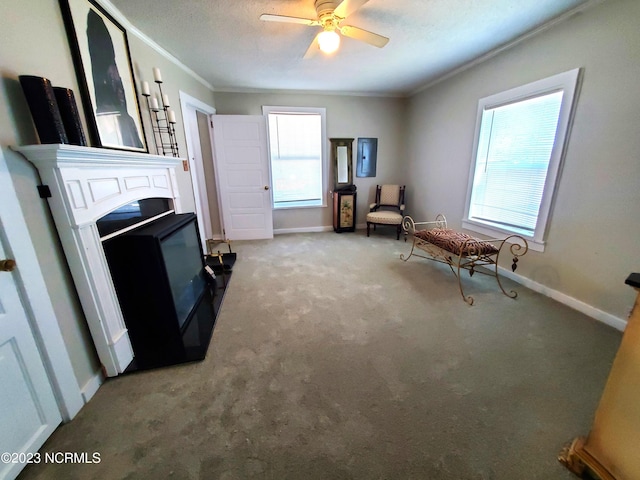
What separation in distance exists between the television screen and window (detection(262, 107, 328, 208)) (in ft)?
7.36

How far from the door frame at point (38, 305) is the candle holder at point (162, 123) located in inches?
57.1

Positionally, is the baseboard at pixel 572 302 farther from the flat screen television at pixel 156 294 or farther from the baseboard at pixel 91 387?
the baseboard at pixel 91 387

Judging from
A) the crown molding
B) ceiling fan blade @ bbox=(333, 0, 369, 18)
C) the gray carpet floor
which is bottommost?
the gray carpet floor

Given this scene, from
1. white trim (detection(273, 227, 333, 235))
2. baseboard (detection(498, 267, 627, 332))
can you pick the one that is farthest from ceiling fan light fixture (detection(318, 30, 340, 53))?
white trim (detection(273, 227, 333, 235))

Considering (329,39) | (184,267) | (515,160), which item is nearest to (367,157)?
(515,160)

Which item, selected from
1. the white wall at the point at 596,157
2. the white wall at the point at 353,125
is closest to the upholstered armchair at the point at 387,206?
the white wall at the point at 353,125

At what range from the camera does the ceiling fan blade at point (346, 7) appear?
5.24 feet

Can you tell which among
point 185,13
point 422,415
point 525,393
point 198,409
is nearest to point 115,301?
point 198,409

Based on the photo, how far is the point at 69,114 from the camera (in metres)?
1.26

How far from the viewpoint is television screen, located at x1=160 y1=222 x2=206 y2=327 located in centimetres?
183

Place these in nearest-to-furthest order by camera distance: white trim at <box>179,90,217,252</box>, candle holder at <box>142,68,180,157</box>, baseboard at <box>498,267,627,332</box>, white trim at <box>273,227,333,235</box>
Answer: baseboard at <box>498,267,627,332</box>, candle holder at <box>142,68,180,157</box>, white trim at <box>179,90,217,252</box>, white trim at <box>273,227,333,235</box>

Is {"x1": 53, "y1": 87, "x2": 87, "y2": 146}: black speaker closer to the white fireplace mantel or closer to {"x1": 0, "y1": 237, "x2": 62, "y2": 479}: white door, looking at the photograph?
the white fireplace mantel

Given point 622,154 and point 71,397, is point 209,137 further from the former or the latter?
point 622,154

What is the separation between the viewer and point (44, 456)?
1.12 meters
